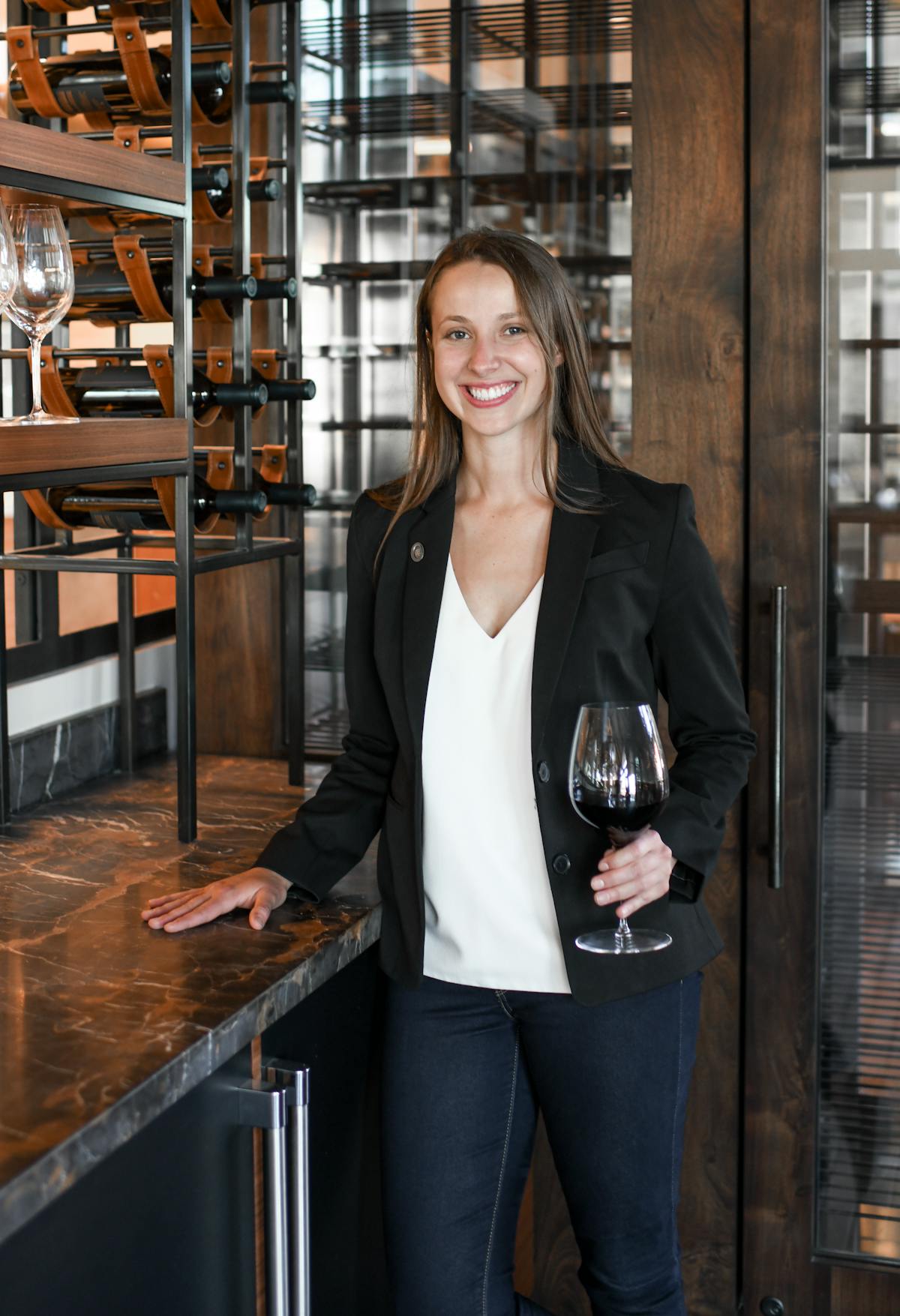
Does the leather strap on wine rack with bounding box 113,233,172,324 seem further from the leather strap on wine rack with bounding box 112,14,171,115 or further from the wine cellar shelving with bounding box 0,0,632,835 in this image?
the leather strap on wine rack with bounding box 112,14,171,115

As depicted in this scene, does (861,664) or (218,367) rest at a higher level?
(218,367)

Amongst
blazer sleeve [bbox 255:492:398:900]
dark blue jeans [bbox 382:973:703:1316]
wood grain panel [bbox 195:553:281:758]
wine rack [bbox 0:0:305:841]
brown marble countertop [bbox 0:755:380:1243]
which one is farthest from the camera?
wood grain panel [bbox 195:553:281:758]

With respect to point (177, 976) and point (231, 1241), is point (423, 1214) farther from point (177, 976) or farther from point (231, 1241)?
point (177, 976)

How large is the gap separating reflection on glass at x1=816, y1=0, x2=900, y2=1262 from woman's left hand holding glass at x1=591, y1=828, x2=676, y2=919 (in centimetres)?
72

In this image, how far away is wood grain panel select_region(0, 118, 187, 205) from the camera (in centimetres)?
163

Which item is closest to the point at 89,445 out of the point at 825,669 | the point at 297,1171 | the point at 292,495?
the point at 292,495

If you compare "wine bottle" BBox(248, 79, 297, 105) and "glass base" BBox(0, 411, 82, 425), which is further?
"wine bottle" BBox(248, 79, 297, 105)

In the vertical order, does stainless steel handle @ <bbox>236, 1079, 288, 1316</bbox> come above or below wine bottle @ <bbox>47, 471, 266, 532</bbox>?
below

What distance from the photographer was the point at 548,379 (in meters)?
1.82

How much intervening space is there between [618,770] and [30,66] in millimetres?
1419

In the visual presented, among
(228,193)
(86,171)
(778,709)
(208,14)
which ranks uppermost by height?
(208,14)

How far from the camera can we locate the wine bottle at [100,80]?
217 centimetres

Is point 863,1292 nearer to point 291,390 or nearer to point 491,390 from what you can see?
point 491,390

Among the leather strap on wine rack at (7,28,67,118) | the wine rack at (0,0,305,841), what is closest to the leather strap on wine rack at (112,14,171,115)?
the wine rack at (0,0,305,841)
